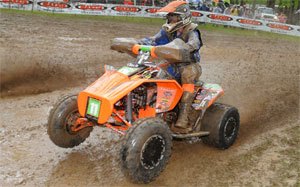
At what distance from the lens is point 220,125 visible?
566 centimetres

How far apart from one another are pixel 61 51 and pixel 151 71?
7.19 meters

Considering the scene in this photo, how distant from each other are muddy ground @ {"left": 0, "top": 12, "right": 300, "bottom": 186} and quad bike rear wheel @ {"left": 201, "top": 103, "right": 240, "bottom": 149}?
0.15 m

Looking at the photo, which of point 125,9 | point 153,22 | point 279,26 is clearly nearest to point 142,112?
point 153,22

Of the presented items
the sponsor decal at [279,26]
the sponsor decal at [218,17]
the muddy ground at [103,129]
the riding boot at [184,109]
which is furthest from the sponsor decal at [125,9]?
the riding boot at [184,109]

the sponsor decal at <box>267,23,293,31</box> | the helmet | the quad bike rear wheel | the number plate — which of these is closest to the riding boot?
the quad bike rear wheel

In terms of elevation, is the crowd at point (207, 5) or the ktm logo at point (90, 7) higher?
the crowd at point (207, 5)

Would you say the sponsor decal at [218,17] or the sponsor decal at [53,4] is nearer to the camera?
the sponsor decal at [53,4]

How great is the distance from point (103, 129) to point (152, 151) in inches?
82.4

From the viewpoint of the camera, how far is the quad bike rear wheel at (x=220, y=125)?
5.68m

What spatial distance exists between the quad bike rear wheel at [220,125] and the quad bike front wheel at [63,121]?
6.01ft

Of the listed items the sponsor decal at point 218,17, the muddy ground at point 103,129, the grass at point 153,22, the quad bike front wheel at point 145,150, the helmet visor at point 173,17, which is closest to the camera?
the quad bike front wheel at point 145,150

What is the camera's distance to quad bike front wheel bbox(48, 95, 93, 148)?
510 centimetres

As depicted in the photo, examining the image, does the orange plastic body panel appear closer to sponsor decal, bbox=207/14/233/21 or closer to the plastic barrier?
the plastic barrier

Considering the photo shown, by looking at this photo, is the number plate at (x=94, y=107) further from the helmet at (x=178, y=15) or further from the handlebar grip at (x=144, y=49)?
the helmet at (x=178, y=15)
